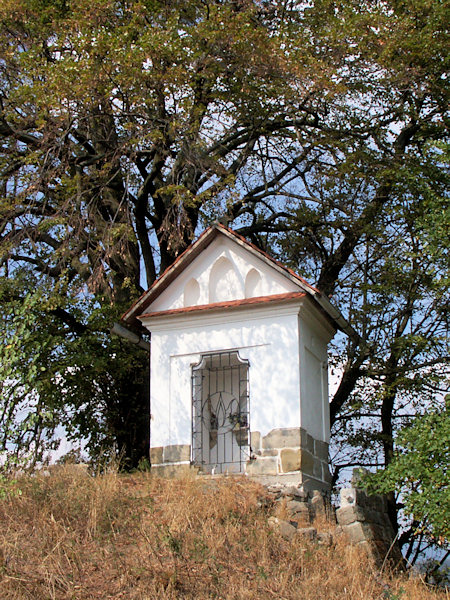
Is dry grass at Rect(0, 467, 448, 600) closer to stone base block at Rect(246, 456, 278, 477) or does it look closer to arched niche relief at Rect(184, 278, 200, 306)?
stone base block at Rect(246, 456, 278, 477)

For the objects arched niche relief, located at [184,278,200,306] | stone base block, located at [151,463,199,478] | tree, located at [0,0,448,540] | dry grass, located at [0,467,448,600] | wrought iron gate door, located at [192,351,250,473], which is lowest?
dry grass, located at [0,467,448,600]

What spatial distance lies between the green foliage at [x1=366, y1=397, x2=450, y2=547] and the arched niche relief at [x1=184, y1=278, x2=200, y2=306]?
4.22 meters

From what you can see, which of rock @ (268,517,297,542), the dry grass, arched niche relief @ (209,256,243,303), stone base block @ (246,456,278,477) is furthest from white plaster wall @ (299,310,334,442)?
rock @ (268,517,297,542)

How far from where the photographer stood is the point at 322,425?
13086 millimetres

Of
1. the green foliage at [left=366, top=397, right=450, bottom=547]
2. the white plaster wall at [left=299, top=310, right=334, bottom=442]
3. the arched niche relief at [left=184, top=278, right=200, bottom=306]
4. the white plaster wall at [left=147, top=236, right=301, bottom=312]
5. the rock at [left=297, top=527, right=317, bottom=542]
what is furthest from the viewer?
the arched niche relief at [left=184, top=278, right=200, bottom=306]

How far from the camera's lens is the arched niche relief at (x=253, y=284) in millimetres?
12500

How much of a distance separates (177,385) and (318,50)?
7.98 meters

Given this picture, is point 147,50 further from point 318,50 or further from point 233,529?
point 233,529

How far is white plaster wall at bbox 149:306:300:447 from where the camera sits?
11.8 meters

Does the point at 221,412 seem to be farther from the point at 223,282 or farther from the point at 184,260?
the point at 184,260

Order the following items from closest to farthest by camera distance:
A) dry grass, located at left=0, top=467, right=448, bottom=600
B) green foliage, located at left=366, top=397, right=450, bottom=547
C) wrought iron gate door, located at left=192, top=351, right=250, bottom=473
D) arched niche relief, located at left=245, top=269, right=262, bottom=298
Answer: dry grass, located at left=0, top=467, right=448, bottom=600
green foliage, located at left=366, top=397, right=450, bottom=547
arched niche relief, located at left=245, top=269, right=262, bottom=298
wrought iron gate door, located at left=192, top=351, right=250, bottom=473

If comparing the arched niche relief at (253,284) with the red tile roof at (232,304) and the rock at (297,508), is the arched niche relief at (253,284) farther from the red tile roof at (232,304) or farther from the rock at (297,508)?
the rock at (297,508)

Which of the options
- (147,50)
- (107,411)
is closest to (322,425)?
(107,411)

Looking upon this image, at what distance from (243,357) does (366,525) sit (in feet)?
10.8
